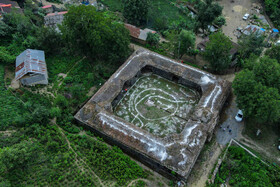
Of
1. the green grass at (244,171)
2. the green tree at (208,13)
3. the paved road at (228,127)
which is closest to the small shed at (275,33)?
the green tree at (208,13)

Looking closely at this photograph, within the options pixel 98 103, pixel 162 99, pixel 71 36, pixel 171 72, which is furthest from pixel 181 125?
pixel 71 36

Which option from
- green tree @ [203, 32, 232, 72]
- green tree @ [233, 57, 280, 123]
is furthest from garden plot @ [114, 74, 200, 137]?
green tree @ [233, 57, 280, 123]

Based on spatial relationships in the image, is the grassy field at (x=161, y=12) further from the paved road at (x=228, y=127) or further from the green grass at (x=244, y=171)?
the green grass at (x=244, y=171)

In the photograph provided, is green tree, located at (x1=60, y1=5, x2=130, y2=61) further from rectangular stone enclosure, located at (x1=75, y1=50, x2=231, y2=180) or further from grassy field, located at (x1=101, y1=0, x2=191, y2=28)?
grassy field, located at (x1=101, y1=0, x2=191, y2=28)

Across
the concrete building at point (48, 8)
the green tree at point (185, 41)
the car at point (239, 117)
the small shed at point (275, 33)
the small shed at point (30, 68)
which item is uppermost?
the small shed at point (275, 33)

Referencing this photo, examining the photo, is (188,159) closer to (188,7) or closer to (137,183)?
(137,183)

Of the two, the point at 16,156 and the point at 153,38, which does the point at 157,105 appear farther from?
the point at 16,156
